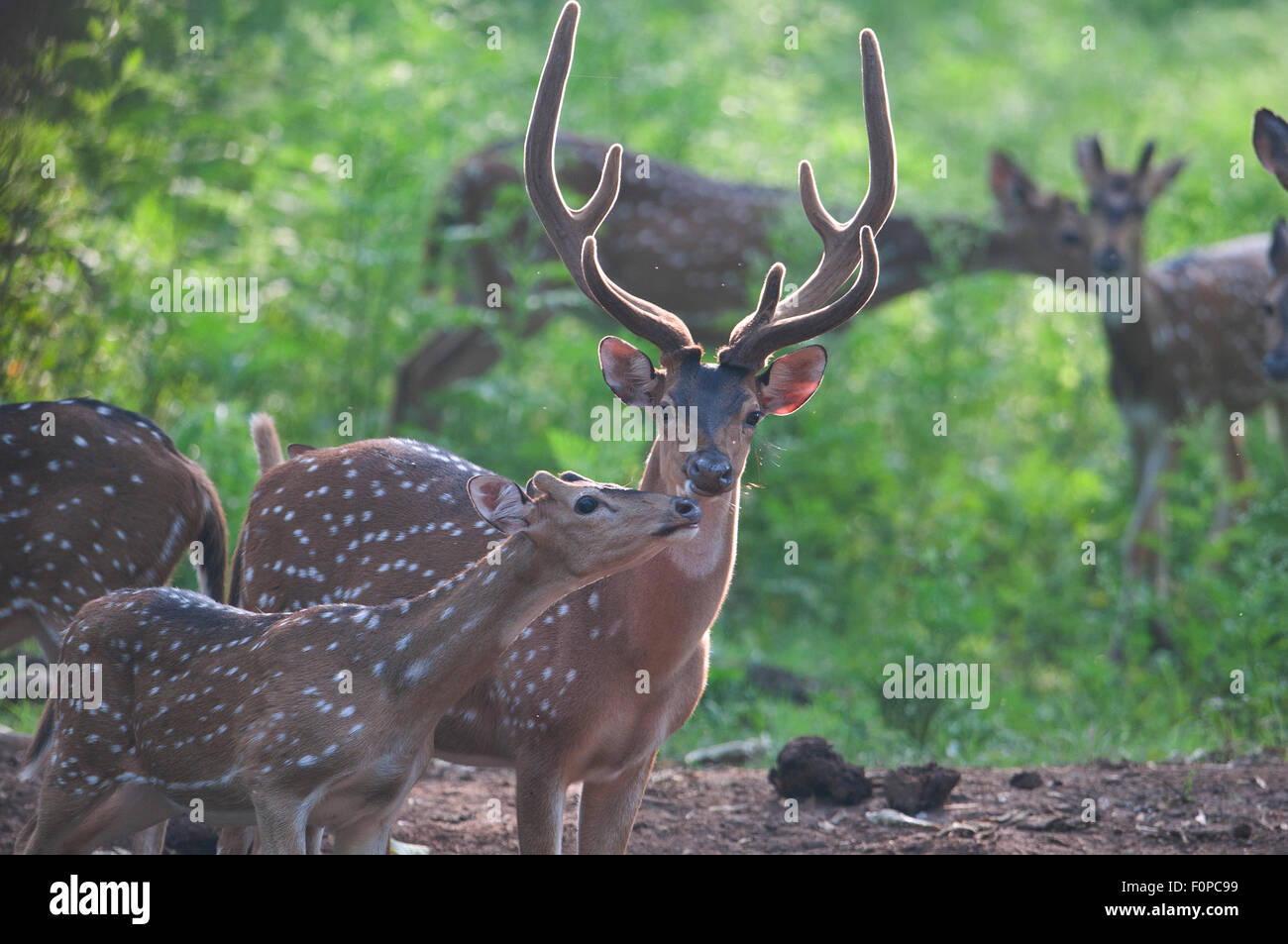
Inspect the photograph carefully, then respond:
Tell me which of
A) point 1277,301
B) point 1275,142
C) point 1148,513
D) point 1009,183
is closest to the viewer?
point 1275,142

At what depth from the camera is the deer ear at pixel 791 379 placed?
495 centimetres

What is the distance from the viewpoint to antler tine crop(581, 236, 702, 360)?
489cm

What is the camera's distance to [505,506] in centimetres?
427

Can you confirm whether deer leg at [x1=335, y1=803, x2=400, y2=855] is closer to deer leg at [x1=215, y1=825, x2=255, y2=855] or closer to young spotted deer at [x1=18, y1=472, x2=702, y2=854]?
young spotted deer at [x1=18, y1=472, x2=702, y2=854]

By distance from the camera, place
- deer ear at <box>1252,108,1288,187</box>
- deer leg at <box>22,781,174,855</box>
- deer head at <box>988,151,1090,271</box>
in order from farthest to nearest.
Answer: deer head at <box>988,151,1090,271</box>
deer ear at <box>1252,108,1288,187</box>
deer leg at <box>22,781,174,855</box>

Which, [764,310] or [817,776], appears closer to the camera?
[764,310]

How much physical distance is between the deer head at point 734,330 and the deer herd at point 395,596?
0.03 feet

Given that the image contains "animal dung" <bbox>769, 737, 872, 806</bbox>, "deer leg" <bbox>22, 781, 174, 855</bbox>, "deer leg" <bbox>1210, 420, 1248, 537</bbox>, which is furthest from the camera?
"deer leg" <bbox>1210, 420, 1248, 537</bbox>

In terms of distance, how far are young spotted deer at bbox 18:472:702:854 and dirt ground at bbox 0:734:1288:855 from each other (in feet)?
3.46

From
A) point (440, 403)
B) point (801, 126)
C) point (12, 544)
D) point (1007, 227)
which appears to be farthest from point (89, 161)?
point (801, 126)

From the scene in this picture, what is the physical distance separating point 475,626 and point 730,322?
6.16 meters

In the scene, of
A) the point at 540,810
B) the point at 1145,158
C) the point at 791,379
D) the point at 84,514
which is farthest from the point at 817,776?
the point at 1145,158

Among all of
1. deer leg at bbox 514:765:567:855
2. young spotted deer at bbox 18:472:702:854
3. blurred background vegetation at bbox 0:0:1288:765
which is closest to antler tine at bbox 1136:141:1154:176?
blurred background vegetation at bbox 0:0:1288:765

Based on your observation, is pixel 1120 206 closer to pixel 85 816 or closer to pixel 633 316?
pixel 633 316
